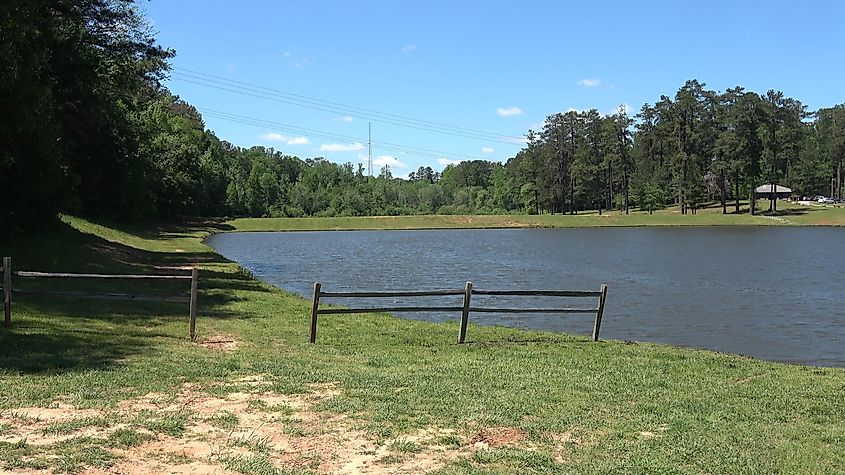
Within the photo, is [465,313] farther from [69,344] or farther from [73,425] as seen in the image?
[73,425]

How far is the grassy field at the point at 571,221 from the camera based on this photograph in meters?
93.0

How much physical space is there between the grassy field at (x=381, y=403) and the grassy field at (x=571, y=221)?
282 ft

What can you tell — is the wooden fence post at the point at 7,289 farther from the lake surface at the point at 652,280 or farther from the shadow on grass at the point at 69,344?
the lake surface at the point at 652,280

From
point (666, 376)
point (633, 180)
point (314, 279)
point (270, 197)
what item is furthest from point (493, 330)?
point (270, 197)

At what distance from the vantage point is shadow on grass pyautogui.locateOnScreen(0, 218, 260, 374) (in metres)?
10.9

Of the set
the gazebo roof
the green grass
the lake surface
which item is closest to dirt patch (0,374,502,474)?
the green grass

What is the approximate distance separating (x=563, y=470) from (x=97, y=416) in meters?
4.86

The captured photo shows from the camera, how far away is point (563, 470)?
657 centimetres

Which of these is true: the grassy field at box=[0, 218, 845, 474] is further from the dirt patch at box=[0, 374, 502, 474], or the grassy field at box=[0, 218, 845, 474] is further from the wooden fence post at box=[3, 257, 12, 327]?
the wooden fence post at box=[3, 257, 12, 327]

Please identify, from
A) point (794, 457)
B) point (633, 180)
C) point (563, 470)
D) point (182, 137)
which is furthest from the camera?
point (633, 180)

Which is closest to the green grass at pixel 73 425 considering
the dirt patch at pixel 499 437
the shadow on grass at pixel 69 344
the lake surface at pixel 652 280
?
the shadow on grass at pixel 69 344

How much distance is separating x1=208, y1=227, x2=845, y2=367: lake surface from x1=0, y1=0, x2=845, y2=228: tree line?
33.9 feet

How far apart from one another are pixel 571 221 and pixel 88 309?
9145 centimetres

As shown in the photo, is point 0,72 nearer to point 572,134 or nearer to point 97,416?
point 97,416
